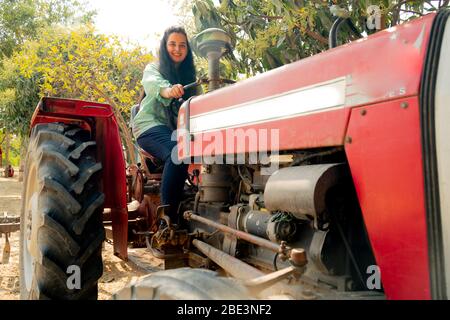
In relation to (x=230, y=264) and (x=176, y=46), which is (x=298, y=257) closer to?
(x=230, y=264)

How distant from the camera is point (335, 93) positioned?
1.61 metres

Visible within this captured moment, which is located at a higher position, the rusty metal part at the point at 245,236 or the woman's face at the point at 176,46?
the woman's face at the point at 176,46

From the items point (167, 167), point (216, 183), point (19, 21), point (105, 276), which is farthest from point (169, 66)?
point (19, 21)

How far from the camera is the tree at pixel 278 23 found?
14.3 feet

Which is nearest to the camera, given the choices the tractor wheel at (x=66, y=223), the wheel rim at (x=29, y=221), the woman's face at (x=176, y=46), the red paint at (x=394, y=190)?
the red paint at (x=394, y=190)

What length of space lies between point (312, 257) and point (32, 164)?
1.85 metres

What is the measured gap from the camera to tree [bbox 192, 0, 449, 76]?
4.35 meters

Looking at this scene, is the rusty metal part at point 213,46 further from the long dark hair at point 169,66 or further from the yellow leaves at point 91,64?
the yellow leaves at point 91,64

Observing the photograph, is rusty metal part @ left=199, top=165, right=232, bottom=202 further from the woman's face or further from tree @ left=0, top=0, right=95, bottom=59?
tree @ left=0, top=0, right=95, bottom=59

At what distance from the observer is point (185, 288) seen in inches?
54.2

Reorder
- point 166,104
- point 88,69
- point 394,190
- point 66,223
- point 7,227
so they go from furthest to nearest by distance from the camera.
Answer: point 88,69 → point 7,227 → point 166,104 → point 66,223 → point 394,190

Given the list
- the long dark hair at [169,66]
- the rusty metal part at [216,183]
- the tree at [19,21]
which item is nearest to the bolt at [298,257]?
the rusty metal part at [216,183]

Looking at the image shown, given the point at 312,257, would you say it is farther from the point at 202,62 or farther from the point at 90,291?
the point at 202,62

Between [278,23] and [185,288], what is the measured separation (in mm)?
4174
